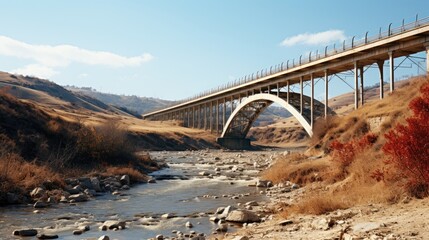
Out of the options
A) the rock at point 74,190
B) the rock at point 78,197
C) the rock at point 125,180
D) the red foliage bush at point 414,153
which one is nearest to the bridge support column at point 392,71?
the rock at point 125,180

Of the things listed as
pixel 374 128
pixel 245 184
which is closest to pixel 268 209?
pixel 245 184

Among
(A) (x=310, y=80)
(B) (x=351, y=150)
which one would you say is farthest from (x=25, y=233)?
(A) (x=310, y=80)

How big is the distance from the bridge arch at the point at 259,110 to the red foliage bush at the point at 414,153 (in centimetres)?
3689

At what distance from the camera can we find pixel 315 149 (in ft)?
Answer: 112

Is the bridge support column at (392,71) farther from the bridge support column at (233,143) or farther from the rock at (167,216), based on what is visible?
the bridge support column at (233,143)

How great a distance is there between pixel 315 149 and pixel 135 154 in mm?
16623

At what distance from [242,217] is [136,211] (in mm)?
5712

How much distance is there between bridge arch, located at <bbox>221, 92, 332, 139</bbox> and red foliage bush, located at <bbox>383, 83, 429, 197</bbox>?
36893 mm

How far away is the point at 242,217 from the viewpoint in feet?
49.1

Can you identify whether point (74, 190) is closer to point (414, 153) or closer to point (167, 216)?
point (167, 216)

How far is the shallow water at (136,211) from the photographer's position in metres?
14.3

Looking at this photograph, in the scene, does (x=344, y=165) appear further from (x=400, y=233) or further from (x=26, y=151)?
(x=26, y=151)

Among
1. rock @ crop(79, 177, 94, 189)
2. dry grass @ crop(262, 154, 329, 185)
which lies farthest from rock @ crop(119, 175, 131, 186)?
dry grass @ crop(262, 154, 329, 185)

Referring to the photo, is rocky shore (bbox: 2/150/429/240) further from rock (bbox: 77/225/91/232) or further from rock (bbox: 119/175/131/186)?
rock (bbox: 119/175/131/186)
